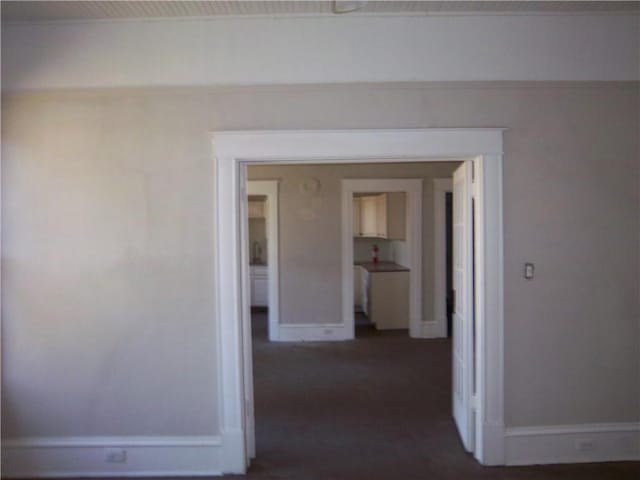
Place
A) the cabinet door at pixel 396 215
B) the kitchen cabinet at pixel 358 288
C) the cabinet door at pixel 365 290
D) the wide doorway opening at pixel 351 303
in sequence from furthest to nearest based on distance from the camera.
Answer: the kitchen cabinet at pixel 358 288 → the cabinet door at pixel 365 290 → the cabinet door at pixel 396 215 → the wide doorway opening at pixel 351 303

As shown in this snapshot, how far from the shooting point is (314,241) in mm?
6234

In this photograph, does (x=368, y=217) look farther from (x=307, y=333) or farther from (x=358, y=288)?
(x=307, y=333)

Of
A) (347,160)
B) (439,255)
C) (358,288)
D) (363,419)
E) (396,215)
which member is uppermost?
(347,160)

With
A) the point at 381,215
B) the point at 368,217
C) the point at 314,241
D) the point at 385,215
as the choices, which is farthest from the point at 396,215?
the point at 314,241

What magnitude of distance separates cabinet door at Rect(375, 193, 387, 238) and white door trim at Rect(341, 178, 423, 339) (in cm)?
52

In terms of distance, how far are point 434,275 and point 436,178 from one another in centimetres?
130

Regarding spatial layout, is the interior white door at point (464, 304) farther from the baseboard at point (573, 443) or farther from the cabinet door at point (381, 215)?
the cabinet door at point (381, 215)

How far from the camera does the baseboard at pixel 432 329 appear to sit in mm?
6305

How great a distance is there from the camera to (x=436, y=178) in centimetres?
Answer: 630

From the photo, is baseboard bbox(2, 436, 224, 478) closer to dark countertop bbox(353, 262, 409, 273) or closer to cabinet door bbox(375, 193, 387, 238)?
dark countertop bbox(353, 262, 409, 273)

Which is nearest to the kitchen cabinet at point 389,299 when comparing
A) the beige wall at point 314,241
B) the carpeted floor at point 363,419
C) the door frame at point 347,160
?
the beige wall at point 314,241

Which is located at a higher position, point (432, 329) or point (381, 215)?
point (381, 215)

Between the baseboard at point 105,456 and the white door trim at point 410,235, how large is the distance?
3.47 m

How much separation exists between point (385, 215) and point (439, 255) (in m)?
0.99
